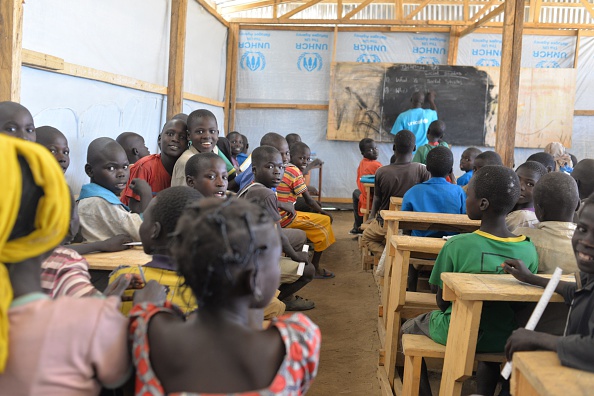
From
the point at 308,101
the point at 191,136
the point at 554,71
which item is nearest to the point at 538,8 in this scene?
the point at 554,71

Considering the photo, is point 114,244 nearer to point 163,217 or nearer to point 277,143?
point 163,217

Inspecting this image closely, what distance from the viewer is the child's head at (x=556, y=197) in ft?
8.29

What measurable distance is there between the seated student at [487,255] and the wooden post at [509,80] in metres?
3.66

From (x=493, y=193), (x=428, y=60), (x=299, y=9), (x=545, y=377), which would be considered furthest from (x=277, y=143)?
(x=428, y=60)

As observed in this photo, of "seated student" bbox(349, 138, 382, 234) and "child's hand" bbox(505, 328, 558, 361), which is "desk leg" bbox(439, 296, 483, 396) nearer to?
"child's hand" bbox(505, 328, 558, 361)

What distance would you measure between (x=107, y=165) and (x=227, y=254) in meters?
2.17

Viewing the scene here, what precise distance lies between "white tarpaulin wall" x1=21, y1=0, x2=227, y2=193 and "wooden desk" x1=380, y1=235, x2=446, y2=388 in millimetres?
2754

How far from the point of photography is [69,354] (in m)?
1.14

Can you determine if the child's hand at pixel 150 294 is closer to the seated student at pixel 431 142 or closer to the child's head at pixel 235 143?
the seated student at pixel 431 142

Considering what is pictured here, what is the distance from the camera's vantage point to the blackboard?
10.0m

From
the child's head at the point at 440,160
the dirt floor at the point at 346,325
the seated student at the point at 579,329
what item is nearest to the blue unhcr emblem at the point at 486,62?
the dirt floor at the point at 346,325

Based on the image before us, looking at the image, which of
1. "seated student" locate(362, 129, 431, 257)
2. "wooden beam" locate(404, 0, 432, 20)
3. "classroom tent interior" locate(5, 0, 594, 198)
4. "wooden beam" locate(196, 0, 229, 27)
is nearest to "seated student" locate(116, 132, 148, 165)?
"seated student" locate(362, 129, 431, 257)

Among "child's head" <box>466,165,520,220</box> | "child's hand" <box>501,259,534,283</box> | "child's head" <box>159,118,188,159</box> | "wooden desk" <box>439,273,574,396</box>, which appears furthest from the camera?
"child's head" <box>159,118,188,159</box>

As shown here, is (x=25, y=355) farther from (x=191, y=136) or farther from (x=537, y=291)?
(x=191, y=136)
